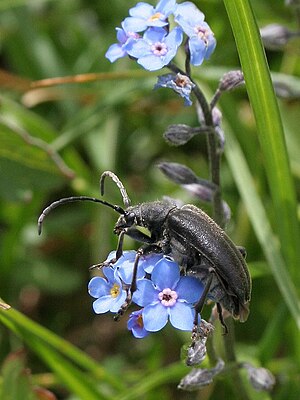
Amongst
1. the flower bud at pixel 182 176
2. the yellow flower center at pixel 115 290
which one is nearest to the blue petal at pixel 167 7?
the flower bud at pixel 182 176

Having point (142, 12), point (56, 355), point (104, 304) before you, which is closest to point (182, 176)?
point (142, 12)

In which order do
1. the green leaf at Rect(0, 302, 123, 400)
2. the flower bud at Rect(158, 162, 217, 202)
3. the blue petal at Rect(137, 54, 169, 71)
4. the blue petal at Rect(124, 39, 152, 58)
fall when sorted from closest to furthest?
the blue petal at Rect(137, 54, 169, 71) → the blue petal at Rect(124, 39, 152, 58) → the flower bud at Rect(158, 162, 217, 202) → the green leaf at Rect(0, 302, 123, 400)

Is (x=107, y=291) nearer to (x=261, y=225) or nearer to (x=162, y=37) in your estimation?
(x=162, y=37)

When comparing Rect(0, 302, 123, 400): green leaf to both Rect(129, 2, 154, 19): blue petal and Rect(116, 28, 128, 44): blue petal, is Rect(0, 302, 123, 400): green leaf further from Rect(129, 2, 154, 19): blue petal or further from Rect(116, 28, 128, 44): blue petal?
Rect(129, 2, 154, 19): blue petal

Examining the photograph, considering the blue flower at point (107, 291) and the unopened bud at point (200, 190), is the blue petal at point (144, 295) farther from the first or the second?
the unopened bud at point (200, 190)

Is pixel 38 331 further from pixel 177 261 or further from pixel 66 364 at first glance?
pixel 177 261

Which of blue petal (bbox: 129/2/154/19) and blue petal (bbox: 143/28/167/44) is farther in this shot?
blue petal (bbox: 129/2/154/19)

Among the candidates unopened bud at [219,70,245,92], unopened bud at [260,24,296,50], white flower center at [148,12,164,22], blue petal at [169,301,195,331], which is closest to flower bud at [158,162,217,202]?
unopened bud at [219,70,245,92]
